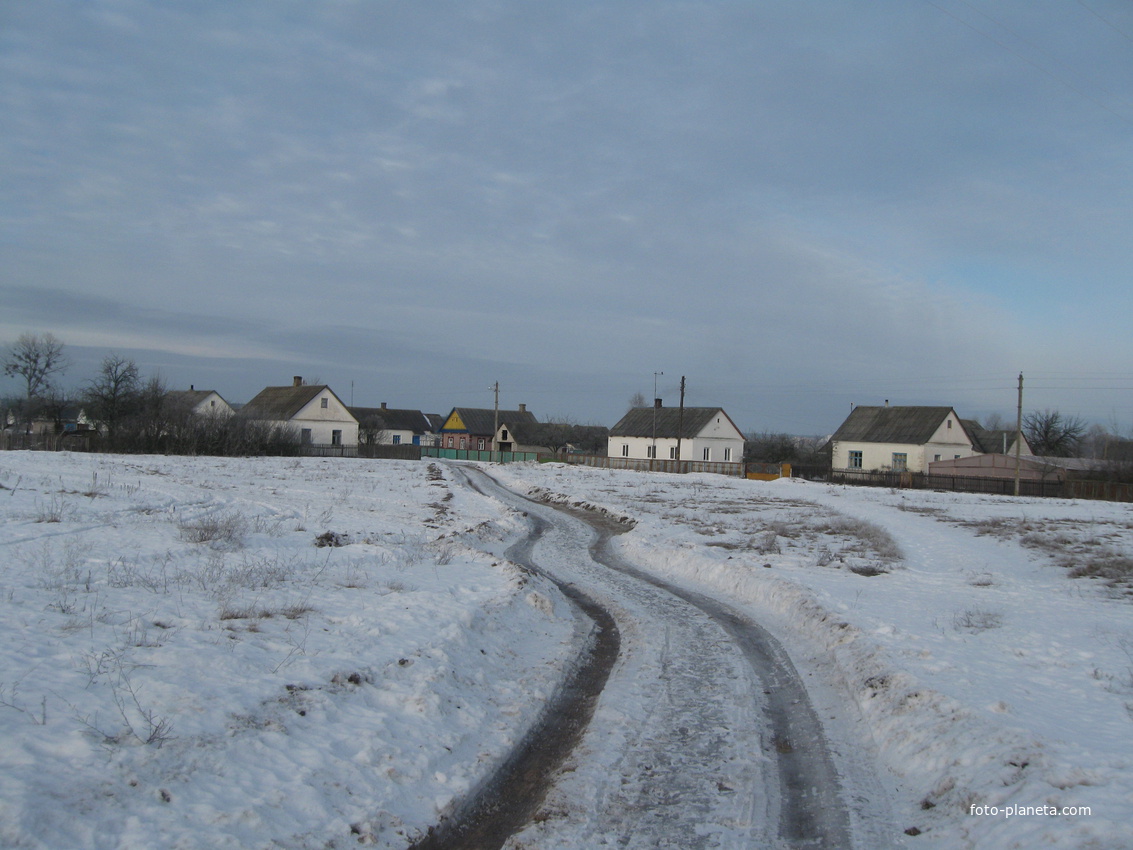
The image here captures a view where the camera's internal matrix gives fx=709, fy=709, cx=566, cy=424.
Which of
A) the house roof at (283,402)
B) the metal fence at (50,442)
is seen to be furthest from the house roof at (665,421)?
the metal fence at (50,442)

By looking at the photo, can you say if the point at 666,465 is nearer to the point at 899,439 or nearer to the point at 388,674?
the point at 899,439

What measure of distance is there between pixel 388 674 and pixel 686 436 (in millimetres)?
68546

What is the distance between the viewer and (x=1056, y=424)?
86.3m

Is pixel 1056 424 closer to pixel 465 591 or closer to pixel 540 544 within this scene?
pixel 540 544

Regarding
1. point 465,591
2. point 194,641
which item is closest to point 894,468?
point 465,591

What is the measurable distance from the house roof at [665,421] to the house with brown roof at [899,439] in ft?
42.1

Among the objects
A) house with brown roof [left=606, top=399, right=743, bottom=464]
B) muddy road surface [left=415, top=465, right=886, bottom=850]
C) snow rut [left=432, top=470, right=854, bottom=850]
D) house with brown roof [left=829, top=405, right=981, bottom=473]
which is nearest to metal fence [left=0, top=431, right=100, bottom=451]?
house with brown roof [left=606, top=399, right=743, bottom=464]

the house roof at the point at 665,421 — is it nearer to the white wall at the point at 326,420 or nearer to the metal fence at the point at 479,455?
the metal fence at the point at 479,455

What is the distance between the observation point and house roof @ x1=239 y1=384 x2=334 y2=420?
244ft

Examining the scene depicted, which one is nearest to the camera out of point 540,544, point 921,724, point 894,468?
point 921,724

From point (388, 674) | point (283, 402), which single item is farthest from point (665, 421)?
point (388, 674)

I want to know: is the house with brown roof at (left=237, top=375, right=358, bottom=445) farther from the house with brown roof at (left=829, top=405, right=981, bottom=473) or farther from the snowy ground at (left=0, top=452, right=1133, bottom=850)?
the snowy ground at (left=0, top=452, right=1133, bottom=850)

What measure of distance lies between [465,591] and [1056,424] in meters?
97.2

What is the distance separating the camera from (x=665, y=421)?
255ft
